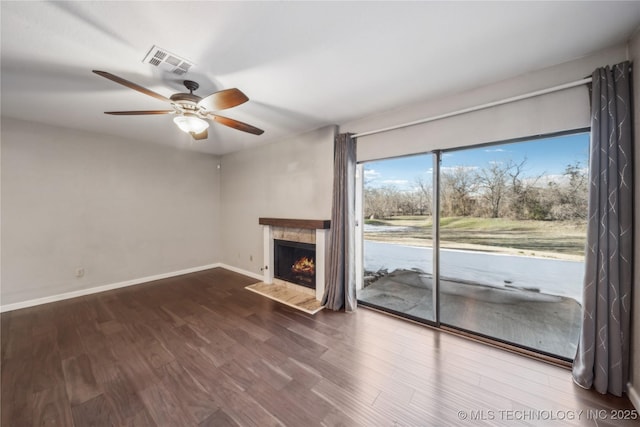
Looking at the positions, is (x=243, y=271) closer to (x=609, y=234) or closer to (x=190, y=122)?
(x=190, y=122)

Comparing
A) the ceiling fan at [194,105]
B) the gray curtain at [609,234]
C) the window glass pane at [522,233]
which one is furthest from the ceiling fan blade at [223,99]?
the gray curtain at [609,234]

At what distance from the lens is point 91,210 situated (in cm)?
354

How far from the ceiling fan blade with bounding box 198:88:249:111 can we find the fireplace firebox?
2.24 metres

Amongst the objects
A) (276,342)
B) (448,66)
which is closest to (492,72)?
(448,66)

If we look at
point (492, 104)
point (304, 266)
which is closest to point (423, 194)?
point (492, 104)

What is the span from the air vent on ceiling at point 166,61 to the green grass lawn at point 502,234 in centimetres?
280

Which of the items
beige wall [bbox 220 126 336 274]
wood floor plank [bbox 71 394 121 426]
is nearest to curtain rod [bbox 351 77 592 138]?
beige wall [bbox 220 126 336 274]

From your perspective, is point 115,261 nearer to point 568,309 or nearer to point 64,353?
point 64,353

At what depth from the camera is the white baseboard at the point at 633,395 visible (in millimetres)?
1473

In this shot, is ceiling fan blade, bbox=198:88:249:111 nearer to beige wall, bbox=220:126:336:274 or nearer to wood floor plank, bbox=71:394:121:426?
beige wall, bbox=220:126:336:274

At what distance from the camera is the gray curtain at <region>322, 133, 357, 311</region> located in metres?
2.97

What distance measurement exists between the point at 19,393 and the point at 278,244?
2.84 metres

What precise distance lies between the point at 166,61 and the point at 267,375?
8.58 feet

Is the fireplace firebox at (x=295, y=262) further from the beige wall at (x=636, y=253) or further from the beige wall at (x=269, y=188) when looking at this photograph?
the beige wall at (x=636, y=253)
